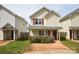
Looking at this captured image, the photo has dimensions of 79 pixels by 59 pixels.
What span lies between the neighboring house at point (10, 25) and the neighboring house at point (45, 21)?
964 millimetres

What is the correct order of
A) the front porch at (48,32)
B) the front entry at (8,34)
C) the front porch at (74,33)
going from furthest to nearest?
the front porch at (48,32) → the front porch at (74,33) → the front entry at (8,34)

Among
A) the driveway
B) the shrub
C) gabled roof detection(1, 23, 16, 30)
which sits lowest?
the driveway

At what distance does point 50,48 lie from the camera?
1339cm

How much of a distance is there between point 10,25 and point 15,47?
97.0 inches

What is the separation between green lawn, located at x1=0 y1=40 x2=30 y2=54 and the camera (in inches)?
493

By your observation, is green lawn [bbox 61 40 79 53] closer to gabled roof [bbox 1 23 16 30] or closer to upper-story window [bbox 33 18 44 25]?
gabled roof [bbox 1 23 16 30]

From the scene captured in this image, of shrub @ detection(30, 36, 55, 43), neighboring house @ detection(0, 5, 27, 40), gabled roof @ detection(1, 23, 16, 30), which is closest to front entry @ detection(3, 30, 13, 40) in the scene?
neighboring house @ detection(0, 5, 27, 40)

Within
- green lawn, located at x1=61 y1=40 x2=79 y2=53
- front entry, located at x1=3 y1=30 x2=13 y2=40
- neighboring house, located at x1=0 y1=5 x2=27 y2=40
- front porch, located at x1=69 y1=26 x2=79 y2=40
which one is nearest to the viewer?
green lawn, located at x1=61 y1=40 x2=79 y2=53

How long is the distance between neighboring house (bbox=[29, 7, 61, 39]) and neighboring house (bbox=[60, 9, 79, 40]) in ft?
1.50

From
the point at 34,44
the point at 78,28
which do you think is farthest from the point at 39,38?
the point at 78,28

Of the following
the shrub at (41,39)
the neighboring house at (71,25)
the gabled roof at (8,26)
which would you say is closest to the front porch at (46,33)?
the shrub at (41,39)

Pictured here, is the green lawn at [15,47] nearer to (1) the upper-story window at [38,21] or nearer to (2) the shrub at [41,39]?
(2) the shrub at [41,39]

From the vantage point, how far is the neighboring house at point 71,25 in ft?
46.8

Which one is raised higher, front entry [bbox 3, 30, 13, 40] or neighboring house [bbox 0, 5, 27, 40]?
neighboring house [bbox 0, 5, 27, 40]
